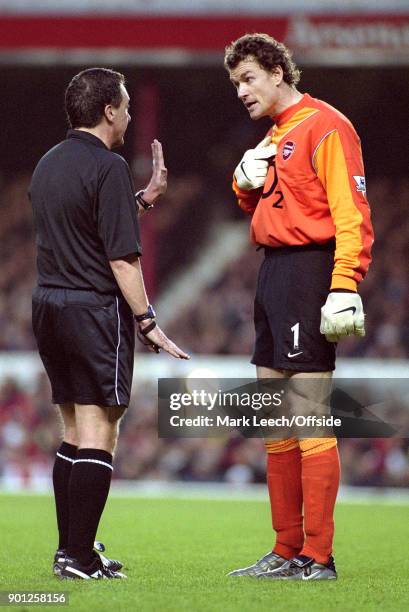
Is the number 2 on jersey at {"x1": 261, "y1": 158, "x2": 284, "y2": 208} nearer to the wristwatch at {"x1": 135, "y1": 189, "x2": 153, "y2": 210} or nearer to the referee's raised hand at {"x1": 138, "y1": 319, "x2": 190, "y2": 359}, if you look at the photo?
the wristwatch at {"x1": 135, "y1": 189, "x2": 153, "y2": 210}

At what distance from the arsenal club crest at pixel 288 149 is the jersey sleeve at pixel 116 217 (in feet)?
2.30

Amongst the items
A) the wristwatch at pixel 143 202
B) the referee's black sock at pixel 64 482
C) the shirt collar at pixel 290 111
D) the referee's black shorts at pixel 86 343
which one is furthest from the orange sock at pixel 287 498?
the shirt collar at pixel 290 111

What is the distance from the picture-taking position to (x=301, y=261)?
15.9 ft

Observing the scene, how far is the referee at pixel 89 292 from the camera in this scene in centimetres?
457

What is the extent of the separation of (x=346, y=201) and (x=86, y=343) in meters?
1.17

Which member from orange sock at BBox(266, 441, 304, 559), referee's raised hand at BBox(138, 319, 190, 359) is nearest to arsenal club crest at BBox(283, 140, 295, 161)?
referee's raised hand at BBox(138, 319, 190, 359)

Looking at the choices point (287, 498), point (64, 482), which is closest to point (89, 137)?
point (64, 482)

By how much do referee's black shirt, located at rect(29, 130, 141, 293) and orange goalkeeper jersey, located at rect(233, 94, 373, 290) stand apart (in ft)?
2.03

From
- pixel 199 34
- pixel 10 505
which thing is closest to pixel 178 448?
pixel 10 505

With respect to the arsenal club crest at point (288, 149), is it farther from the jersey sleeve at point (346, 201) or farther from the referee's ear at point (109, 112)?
the referee's ear at point (109, 112)


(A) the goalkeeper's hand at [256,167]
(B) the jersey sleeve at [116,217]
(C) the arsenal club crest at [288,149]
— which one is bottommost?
(B) the jersey sleeve at [116,217]

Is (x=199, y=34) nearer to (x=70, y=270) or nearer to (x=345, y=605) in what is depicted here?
(x=70, y=270)

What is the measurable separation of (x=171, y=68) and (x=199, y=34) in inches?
54.0

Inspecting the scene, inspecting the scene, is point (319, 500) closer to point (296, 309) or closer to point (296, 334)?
point (296, 334)
